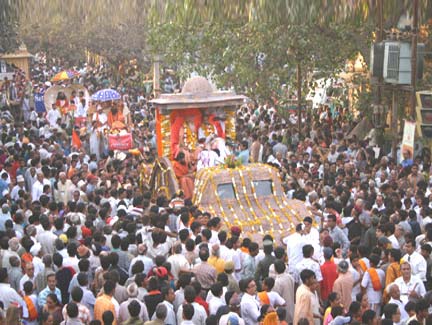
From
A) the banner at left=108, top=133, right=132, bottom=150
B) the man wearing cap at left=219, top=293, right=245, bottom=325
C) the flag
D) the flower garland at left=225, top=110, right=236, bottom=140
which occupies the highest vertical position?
the flower garland at left=225, top=110, right=236, bottom=140

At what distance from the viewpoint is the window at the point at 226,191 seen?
47.8ft

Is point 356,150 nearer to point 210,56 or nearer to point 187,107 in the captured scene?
point 187,107

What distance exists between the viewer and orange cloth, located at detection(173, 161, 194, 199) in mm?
17203

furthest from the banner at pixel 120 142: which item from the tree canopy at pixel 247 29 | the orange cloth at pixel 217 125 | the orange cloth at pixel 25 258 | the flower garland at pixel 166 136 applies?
the orange cloth at pixel 25 258

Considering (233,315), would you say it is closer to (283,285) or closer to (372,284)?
(283,285)

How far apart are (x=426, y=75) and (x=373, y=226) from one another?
9698 millimetres

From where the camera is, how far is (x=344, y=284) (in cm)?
1093

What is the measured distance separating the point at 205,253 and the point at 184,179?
245 inches

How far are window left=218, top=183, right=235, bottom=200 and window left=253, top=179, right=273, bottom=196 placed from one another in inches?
15.8

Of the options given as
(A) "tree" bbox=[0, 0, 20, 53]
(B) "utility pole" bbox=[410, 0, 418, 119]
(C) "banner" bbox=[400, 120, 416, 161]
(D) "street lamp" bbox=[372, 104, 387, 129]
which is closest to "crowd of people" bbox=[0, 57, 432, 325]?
(C) "banner" bbox=[400, 120, 416, 161]

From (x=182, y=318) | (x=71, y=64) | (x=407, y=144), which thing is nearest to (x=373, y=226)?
(x=182, y=318)

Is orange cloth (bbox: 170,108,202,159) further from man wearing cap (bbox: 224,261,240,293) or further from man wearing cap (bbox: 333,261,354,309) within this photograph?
man wearing cap (bbox: 333,261,354,309)

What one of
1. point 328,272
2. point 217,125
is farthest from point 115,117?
point 328,272

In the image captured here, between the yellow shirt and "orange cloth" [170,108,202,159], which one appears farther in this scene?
"orange cloth" [170,108,202,159]
